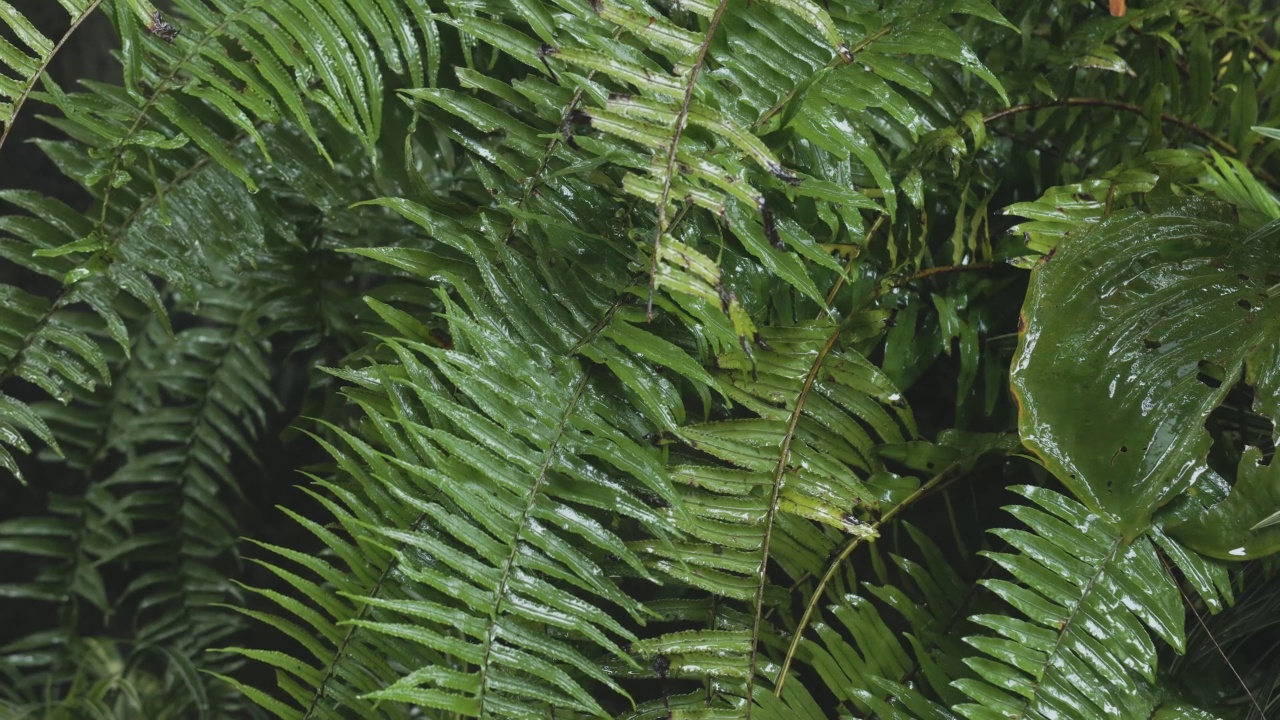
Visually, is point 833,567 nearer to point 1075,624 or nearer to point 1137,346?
point 1075,624

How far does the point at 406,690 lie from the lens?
88 centimetres

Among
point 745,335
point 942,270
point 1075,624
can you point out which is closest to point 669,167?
point 745,335

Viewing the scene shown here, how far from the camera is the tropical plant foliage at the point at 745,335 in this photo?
991mm

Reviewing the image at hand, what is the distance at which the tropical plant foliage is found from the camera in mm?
991

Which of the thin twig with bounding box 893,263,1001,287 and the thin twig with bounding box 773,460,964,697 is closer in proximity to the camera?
the thin twig with bounding box 773,460,964,697

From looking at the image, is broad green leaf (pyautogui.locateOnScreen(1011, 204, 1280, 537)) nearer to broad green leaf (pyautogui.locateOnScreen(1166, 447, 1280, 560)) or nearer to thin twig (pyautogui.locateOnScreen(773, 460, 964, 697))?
broad green leaf (pyautogui.locateOnScreen(1166, 447, 1280, 560))

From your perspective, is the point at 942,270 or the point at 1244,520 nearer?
the point at 1244,520

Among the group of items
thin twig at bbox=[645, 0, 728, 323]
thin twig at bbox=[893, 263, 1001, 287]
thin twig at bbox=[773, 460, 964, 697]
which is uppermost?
thin twig at bbox=[893, 263, 1001, 287]

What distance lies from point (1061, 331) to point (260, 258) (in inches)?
56.2

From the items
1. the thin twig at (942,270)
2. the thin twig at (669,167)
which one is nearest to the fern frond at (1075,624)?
the thin twig at (942,270)

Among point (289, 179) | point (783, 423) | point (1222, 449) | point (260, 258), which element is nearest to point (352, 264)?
point (260, 258)

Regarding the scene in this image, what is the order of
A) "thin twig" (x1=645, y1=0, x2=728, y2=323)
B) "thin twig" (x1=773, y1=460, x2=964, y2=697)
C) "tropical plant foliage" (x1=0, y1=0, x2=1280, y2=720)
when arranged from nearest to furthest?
"thin twig" (x1=645, y1=0, x2=728, y2=323)
"tropical plant foliage" (x1=0, y1=0, x2=1280, y2=720)
"thin twig" (x1=773, y1=460, x2=964, y2=697)

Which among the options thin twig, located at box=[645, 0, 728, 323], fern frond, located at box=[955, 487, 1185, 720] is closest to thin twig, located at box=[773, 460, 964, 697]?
fern frond, located at box=[955, 487, 1185, 720]

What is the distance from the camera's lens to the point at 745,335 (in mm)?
924
